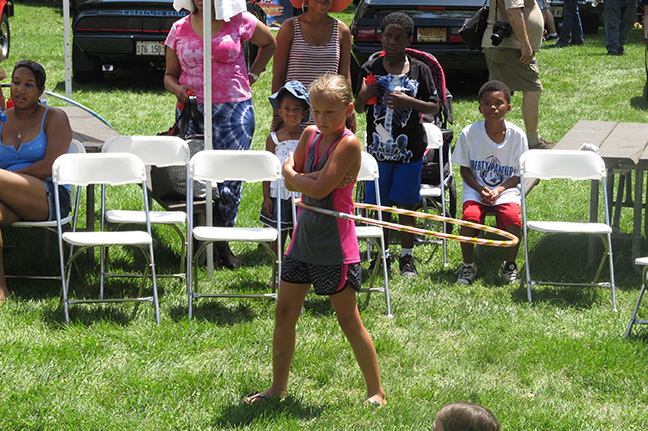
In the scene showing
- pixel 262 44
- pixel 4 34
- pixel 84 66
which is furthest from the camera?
pixel 4 34

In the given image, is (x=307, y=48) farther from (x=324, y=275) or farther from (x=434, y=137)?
(x=324, y=275)

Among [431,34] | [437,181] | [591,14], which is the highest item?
[591,14]

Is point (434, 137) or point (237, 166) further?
point (434, 137)

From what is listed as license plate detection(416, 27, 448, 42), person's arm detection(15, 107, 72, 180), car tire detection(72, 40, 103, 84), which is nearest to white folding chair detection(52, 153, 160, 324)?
person's arm detection(15, 107, 72, 180)

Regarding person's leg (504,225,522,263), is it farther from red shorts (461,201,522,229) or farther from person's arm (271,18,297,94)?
person's arm (271,18,297,94)

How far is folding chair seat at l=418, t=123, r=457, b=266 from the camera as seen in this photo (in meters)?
6.79

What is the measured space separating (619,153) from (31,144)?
13.5ft

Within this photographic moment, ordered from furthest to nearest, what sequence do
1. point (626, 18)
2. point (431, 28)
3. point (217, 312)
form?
point (626, 18) < point (431, 28) < point (217, 312)

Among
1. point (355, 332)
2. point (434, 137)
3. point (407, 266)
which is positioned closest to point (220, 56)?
point (434, 137)

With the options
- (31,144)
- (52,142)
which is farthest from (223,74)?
(31,144)

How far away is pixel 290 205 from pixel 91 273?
1505 mm

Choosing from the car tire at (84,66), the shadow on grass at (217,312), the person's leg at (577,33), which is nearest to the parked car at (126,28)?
the car tire at (84,66)

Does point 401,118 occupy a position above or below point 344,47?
below

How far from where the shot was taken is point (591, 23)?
1883 cm
